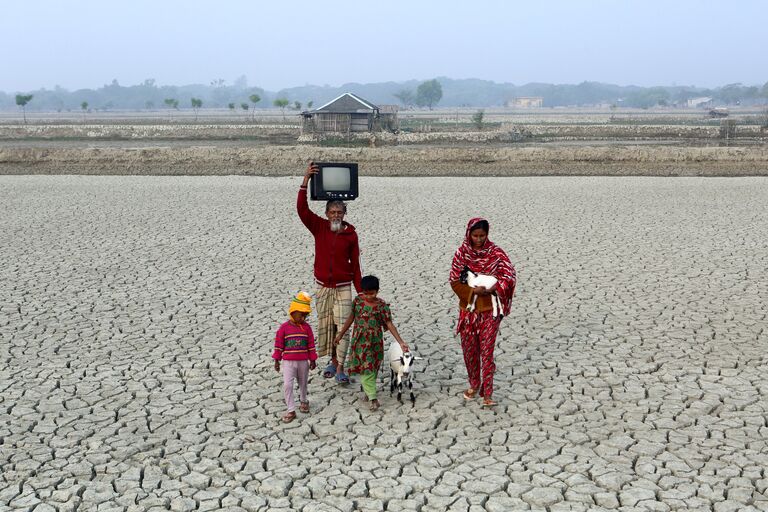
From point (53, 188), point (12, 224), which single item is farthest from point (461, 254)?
point (53, 188)

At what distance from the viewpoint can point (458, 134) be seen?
5119 cm

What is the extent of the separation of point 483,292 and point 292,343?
1.57m

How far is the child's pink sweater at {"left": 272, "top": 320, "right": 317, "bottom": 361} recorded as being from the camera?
19.4ft

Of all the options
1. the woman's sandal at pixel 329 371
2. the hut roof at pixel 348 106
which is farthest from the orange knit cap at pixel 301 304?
the hut roof at pixel 348 106

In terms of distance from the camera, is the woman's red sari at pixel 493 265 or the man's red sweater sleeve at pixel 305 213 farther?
the man's red sweater sleeve at pixel 305 213

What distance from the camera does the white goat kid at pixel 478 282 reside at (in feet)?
19.9

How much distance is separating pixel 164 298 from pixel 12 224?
7.46 metres

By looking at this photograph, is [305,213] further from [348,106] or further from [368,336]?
[348,106]

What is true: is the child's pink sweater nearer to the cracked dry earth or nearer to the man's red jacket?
the cracked dry earth

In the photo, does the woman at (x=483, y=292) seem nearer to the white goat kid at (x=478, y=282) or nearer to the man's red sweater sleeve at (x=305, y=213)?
the white goat kid at (x=478, y=282)

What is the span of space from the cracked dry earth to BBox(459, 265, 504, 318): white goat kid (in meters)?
0.89

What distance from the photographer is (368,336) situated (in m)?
6.16

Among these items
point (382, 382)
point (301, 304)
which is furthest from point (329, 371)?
point (301, 304)

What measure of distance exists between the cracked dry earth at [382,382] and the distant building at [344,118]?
3125 centimetres
